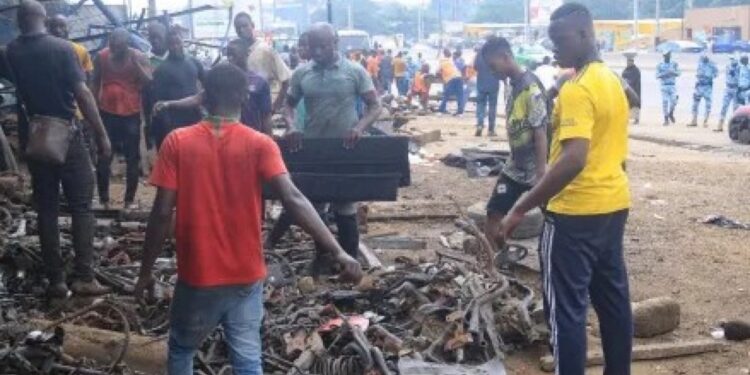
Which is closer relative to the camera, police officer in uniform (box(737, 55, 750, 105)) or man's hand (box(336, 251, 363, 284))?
man's hand (box(336, 251, 363, 284))

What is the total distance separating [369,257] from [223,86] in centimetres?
388

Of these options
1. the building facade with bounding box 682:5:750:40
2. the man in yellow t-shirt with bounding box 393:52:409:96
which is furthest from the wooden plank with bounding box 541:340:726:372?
the building facade with bounding box 682:5:750:40

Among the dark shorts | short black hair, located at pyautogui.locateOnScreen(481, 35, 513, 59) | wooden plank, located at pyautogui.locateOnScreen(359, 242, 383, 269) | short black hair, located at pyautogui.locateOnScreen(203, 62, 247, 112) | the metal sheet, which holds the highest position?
short black hair, located at pyautogui.locateOnScreen(481, 35, 513, 59)

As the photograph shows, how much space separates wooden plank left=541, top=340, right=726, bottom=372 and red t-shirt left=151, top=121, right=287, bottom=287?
246cm

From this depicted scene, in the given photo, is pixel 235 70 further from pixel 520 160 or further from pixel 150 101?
pixel 150 101

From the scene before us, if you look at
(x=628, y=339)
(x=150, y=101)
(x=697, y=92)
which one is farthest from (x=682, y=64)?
(x=628, y=339)

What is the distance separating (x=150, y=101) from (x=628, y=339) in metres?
5.79

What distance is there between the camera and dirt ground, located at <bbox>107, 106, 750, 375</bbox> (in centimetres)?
583

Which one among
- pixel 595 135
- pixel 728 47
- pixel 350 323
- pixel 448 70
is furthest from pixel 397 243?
pixel 728 47

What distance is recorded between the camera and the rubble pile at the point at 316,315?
482 cm

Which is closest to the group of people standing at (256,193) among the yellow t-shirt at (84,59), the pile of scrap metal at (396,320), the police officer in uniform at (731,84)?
the pile of scrap metal at (396,320)

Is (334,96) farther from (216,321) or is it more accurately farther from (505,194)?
(216,321)

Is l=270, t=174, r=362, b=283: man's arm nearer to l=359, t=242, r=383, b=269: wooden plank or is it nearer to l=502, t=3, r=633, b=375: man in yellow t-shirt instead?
l=502, t=3, r=633, b=375: man in yellow t-shirt

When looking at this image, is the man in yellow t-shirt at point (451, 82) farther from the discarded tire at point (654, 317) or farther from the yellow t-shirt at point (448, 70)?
the discarded tire at point (654, 317)
